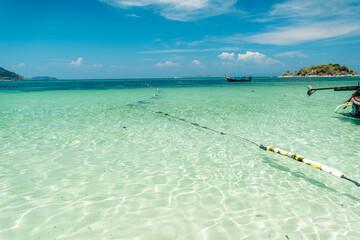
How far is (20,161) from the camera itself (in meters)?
6.90

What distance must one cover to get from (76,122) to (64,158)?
21.5 feet

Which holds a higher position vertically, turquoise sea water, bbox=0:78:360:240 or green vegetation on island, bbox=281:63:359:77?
green vegetation on island, bbox=281:63:359:77

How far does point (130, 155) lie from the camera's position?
7.52m

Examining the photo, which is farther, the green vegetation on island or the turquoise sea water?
the green vegetation on island

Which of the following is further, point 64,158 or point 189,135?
point 189,135

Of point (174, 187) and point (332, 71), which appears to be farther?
point (332, 71)

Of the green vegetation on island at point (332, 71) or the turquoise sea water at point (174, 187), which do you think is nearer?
the turquoise sea water at point (174, 187)

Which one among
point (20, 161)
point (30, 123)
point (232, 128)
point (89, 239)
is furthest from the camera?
point (30, 123)

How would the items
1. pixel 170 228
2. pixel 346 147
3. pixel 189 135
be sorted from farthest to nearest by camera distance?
pixel 189 135 < pixel 346 147 < pixel 170 228

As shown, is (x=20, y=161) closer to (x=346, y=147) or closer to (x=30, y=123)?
(x=30, y=123)

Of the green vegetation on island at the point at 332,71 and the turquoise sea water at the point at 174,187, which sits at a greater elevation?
the green vegetation on island at the point at 332,71

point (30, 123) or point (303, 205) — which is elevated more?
point (30, 123)

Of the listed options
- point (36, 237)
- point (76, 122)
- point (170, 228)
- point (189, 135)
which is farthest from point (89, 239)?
point (76, 122)

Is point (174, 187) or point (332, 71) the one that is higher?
point (332, 71)
